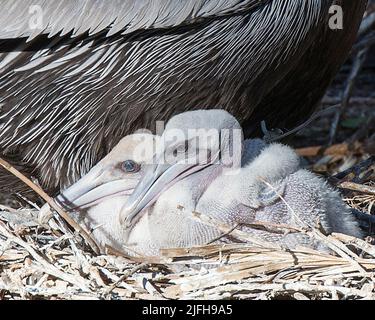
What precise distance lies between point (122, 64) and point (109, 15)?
0.56ft

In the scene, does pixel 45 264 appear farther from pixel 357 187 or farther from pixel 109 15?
pixel 357 187

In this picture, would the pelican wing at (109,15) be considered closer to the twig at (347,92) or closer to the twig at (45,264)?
the twig at (45,264)

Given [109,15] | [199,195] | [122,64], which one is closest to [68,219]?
[199,195]

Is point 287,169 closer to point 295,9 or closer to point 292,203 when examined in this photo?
point 292,203

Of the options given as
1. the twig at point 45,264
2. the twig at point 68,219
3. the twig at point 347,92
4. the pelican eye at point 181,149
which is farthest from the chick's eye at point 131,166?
the twig at point 347,92

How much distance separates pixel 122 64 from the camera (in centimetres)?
382

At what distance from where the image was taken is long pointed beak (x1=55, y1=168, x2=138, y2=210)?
146 inches

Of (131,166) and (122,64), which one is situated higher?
(122,64)

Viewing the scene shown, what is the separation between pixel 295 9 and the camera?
397cm

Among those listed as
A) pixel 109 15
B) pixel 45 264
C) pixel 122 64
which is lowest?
pixel 45 264

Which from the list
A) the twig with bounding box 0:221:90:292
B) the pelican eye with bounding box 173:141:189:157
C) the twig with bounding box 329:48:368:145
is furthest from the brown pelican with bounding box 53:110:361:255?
the twig with bounding box 329:48:368:145

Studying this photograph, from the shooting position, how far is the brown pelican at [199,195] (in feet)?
11.7

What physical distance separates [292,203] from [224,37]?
618 millimetres

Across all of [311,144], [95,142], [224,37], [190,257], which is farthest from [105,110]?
[311,144]
